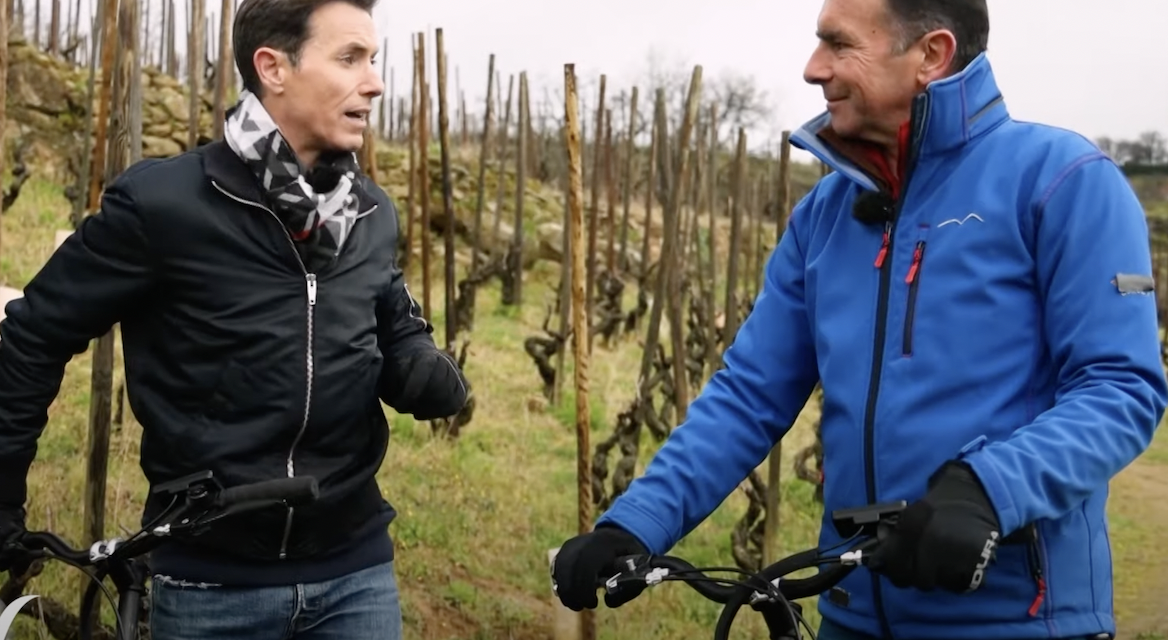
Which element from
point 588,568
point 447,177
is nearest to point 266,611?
point 588,568

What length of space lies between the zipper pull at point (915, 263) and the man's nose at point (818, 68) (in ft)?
1.03

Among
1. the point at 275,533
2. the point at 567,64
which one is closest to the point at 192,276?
the point at 275,533

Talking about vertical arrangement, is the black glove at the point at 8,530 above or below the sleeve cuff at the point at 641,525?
below

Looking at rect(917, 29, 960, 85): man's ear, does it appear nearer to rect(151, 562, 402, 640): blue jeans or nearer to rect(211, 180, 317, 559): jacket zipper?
rect(211, 180, 317, 559): jacket zipper

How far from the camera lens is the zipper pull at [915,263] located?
1.92 m

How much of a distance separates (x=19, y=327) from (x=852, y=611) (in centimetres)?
151

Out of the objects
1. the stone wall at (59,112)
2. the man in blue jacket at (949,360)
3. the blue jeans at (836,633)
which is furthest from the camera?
the stone wall at (59,112)

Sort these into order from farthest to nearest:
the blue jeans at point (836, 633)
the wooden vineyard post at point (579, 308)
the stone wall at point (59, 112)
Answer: the stone wall at point (59, 112), the wooden vineyard post at point (579, 308), the blue jeans at point (836, 633)

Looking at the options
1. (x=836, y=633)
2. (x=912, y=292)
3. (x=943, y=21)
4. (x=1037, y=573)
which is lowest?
(x=836, y=633)

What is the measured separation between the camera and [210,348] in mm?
2275

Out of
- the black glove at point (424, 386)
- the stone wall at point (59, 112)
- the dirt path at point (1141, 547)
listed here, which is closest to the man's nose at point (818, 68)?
the black glove at point (424, 386)

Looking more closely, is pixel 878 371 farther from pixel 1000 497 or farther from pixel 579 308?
pixel 579 308

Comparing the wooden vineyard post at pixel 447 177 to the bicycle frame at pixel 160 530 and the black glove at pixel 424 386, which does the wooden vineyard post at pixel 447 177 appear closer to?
the black glove at pixel 424 386

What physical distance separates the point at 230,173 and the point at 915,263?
3.99 ft
